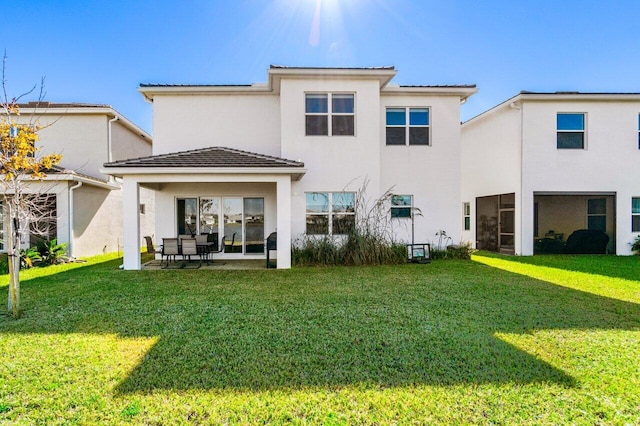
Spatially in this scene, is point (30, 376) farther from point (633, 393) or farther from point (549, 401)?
point (633, 393)

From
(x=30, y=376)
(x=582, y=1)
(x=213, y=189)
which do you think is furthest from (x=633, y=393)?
(x=582, y=1)

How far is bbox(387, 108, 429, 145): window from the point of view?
14055 mm

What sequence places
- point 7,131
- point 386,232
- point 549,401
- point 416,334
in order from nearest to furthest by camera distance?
1. point 549,401
2. point 416,334
3. point 7,131
4. point 386,232

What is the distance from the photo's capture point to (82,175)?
14617 millimetres

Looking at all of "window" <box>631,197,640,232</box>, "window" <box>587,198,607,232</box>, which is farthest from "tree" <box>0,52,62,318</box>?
"window" <box>631,197,640,232</box>

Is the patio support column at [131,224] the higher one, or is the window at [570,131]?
the window at [570,131]

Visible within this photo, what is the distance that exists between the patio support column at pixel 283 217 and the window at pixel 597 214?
14691 mm

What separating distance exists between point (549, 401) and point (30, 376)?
5684mm

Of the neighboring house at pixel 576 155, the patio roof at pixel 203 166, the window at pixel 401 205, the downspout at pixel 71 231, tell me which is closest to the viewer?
the patio roof at pixel 203 166

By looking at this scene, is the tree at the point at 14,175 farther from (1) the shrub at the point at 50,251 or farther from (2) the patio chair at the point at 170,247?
(1) the shrub at the point at 50,251

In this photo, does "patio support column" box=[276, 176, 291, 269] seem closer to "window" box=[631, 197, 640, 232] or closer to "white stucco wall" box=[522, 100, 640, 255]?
"white stucco wall" box=[522, 100, 640, 255]

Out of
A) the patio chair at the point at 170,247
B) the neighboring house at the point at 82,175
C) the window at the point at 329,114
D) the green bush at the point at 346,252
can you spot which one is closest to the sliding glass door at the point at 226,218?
the patio chair at the point at 170,247

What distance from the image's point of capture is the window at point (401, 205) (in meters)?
14.0

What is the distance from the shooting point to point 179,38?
15.8 m
